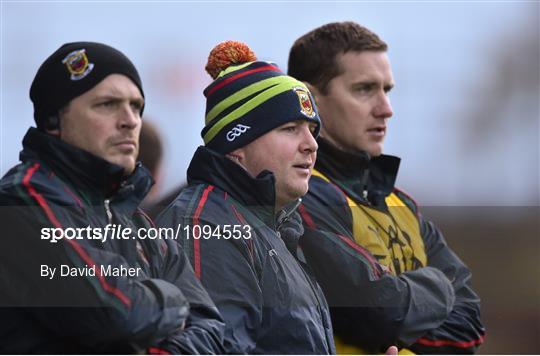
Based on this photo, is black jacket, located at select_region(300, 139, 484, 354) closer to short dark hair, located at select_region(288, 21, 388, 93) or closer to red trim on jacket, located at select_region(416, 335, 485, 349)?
red trim on jacket, located at select_region(416, 335, 485, 349)

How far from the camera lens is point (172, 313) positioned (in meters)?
2.99

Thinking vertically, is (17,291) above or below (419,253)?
above

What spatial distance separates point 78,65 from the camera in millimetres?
3125

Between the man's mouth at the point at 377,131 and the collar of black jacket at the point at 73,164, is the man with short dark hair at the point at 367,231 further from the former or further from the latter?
the collar of black jacket at the point at 73,164

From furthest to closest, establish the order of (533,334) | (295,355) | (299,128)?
(533,334) → (299,128) → (295,355)

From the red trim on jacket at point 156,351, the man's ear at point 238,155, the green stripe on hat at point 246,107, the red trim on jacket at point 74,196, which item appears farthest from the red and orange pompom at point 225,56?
the red trim on jacket at point 156,351

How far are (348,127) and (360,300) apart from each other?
2.23 ft

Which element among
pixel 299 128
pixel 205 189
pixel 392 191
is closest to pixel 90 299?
pixel 205 189

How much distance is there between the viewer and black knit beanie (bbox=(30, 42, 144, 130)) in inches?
122

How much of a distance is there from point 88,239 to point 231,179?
2.07 feet

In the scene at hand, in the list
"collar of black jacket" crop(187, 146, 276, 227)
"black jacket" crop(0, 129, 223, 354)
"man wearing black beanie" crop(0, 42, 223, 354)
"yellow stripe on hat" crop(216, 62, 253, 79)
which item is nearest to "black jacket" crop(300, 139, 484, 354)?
"collar of black jacket" crop(187, 146, 276, 227)

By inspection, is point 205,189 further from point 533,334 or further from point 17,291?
point 533,334

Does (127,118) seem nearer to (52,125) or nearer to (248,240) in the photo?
(52,125)

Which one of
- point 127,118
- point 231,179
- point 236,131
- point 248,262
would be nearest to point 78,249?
point 127,118
